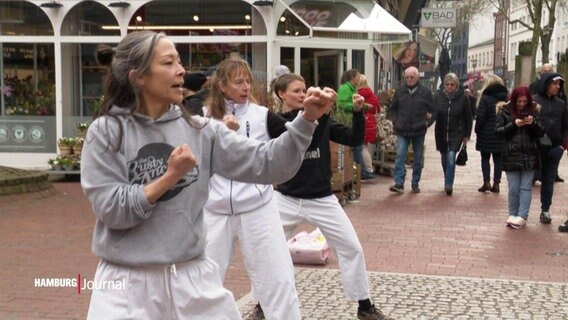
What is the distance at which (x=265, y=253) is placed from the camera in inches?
183

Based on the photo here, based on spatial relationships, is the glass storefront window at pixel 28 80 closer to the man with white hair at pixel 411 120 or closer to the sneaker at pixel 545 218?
the man with white hair at pixel 411 120

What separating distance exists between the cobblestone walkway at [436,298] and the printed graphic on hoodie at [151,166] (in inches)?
115

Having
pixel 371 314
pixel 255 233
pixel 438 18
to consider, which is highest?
pixel 438 18

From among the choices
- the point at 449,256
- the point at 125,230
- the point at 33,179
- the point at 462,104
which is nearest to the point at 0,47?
the point at 33,179

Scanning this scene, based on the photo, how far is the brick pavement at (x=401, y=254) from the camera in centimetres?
613

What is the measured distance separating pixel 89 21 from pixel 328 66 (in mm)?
4644

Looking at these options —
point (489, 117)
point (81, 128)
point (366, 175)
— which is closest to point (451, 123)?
point (489, 117)

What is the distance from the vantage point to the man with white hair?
12.7 meters

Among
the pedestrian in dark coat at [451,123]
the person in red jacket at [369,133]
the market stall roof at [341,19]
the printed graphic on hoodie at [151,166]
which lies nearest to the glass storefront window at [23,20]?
the market stall roof at [341,19]

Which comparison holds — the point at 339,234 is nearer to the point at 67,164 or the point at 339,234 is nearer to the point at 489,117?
the point at 489,117

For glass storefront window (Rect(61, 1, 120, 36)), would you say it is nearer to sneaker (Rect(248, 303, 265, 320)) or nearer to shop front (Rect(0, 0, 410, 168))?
shop front (Rect(0, 0, 410, 168))

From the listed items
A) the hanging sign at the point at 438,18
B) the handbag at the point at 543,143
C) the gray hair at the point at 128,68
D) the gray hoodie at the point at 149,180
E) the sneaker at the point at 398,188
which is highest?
the hanging sign at the point at 438,18

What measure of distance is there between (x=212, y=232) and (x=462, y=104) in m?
8.60

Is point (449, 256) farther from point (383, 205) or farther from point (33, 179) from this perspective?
point (33, 179)
